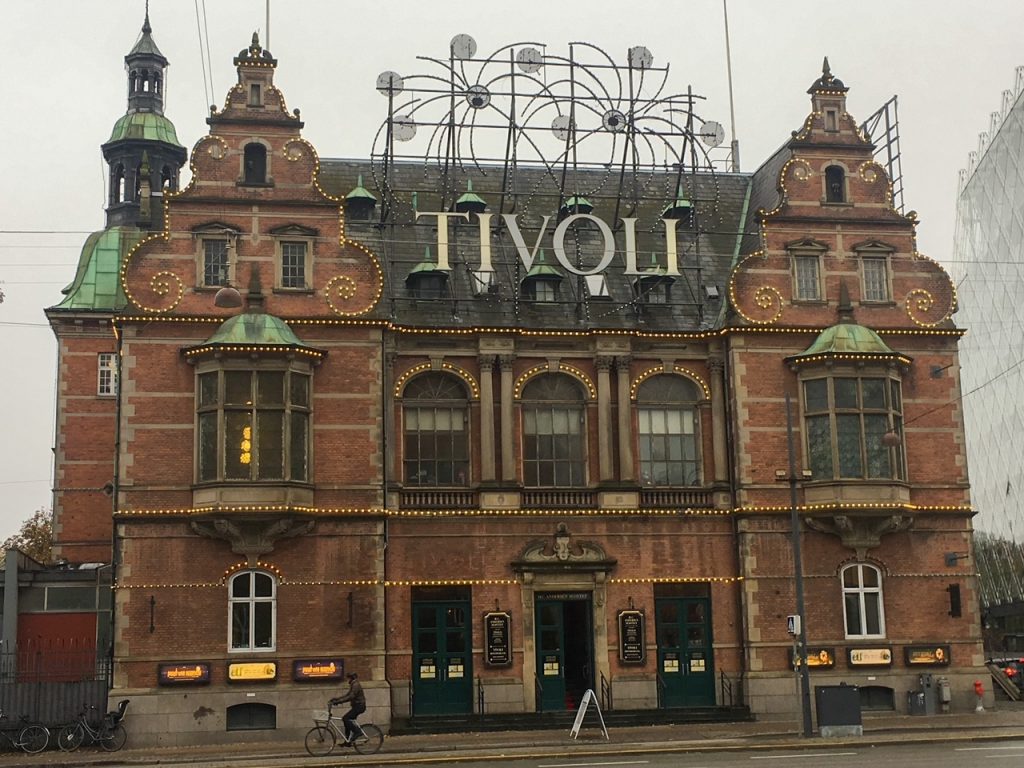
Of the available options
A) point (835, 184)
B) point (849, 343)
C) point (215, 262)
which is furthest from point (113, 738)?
point (835, 184)

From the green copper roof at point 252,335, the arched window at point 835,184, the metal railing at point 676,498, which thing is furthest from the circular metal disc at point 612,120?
the green copper roof at point 252,335

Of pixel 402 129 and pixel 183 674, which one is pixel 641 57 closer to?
pixel 402 129

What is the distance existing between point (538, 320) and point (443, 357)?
308cm

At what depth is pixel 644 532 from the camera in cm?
3694

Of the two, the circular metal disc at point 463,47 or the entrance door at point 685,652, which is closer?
the entrance door at point 685,652

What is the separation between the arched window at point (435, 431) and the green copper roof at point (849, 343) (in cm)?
935

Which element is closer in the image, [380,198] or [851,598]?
[851,598]

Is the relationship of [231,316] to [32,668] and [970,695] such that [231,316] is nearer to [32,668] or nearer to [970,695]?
[32,668]

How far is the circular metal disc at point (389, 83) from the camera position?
40.6 meters

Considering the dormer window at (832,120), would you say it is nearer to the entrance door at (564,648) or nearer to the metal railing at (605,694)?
the entrance door at (564,648)

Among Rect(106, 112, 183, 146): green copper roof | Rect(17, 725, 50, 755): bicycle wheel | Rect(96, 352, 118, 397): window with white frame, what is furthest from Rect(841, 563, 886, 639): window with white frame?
Rect(106, 112, 183, 146): green copper roof

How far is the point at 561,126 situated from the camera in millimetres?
42250

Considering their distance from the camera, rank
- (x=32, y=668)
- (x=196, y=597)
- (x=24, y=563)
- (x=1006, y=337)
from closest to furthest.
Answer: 1. (x=196, y=597)
2. (x=32, y=668)
3. (x=24, y=563)
4. (x=1006, y=337)

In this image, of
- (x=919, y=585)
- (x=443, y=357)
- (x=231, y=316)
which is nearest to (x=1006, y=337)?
(x=919, y=585)
